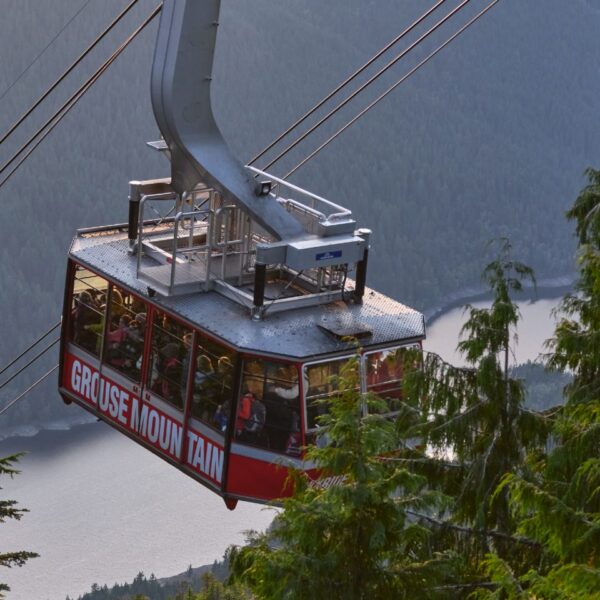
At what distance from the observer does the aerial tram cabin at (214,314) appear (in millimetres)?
14820

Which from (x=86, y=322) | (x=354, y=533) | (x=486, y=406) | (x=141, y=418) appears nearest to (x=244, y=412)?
(x=141, y=418)

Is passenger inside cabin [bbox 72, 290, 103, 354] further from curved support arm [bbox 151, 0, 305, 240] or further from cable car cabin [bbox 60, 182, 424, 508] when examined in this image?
curved support arm [bbox 151, 0, 305, 240]

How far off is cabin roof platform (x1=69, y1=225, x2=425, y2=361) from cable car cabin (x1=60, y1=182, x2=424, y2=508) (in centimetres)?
1

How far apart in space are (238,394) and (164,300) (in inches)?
52.7

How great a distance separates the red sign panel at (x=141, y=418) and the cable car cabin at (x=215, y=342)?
1 cm

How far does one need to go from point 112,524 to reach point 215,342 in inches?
2995

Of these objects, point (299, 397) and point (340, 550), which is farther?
point (299, 397)

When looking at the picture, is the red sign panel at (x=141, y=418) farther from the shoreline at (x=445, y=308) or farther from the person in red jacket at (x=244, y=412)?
the shoreline at (x=445, y=308)

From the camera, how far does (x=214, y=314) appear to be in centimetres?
1519

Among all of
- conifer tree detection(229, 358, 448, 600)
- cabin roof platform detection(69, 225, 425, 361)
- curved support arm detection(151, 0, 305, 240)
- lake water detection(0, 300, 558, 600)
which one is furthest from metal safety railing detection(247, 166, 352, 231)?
lake water detection(0, 300, 558, 600)

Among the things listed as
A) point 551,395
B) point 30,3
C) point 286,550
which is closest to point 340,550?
point 286,550

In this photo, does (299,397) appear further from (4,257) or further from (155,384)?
(4,257)

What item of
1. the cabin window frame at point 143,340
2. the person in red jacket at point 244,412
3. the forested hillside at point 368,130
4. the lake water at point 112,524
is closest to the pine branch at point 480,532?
the person in red jacket at point 244,412

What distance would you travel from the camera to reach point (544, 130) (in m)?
166
